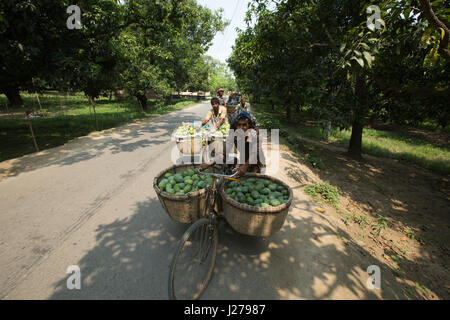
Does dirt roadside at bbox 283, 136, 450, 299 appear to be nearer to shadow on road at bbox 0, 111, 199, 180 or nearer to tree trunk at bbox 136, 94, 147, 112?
shadow on road at bbox 0, 111, 199, 180

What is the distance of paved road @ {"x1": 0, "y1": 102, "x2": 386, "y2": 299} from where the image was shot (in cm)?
231

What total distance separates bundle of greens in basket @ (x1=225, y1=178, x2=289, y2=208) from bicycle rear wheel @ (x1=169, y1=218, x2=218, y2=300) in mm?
550

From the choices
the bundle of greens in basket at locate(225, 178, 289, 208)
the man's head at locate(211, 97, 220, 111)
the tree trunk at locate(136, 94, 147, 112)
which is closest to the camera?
the bundle of greens in basket at locate(225, 178, 289, 208)

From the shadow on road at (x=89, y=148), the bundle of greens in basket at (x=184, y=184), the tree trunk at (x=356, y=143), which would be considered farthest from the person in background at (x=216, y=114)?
the tree trunk at (x=356, y=143)

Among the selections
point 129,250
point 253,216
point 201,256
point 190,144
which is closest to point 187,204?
point 201,256

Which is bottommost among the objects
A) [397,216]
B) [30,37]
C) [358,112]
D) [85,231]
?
[397,216]

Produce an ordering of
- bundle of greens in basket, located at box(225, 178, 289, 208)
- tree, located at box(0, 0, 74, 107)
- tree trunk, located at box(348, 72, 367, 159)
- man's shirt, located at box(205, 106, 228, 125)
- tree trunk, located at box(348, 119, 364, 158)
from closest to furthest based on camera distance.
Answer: bundle of greens in basket, located at box(225, 178, 289, 208)
tree, located at box(0, 0, 74, 107)
man's shirt, located at box(205, 106, 228, 125)
tree trunk, located at box(348, 72, 367, 159)
tree trunk, located at box(348, 119, 364, 158)

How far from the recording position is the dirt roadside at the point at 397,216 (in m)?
3.09

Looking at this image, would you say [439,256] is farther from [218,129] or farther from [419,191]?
[218,129]

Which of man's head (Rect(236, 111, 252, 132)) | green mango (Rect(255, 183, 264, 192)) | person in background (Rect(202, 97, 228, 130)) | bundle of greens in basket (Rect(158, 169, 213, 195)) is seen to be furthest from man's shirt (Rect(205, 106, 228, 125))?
green mango (Rect(255, 183, 264, 192))

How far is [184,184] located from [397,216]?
5.56m

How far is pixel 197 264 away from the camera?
2627 millimetres

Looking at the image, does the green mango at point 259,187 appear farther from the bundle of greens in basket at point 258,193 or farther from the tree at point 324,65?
the tree at point 324,65

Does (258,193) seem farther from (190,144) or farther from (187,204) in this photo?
(190,144)
